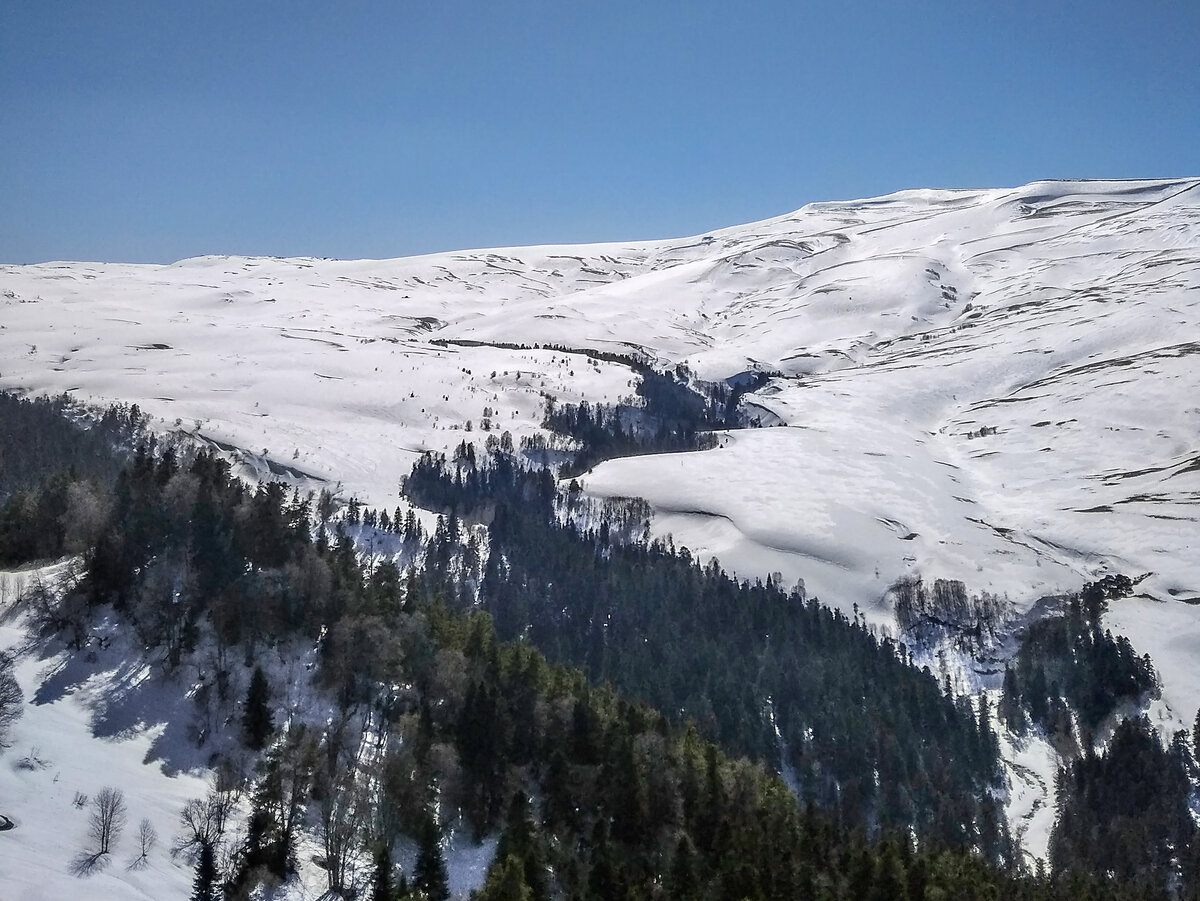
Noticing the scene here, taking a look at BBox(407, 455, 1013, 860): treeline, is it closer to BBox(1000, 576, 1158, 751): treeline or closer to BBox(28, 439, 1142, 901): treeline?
BBox(1000, 576, 1158, 751): treeline

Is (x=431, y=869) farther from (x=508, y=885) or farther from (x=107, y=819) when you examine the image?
(x=107, y=819)

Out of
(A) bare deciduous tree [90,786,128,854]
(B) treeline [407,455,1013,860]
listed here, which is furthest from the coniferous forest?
(A) bare deciduous tree [90,786,128,854]

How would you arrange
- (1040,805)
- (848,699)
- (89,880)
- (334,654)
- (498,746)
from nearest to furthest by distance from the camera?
(89,880) < (498,746) < (334,654) < (1040,805) < (848,699)

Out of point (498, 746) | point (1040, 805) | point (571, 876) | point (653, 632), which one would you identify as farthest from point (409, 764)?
point (1040, 805)

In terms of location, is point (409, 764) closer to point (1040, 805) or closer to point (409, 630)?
point (409, 630)

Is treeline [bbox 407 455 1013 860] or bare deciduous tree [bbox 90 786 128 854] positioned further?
treeline [bbox 407 455 1013 860]

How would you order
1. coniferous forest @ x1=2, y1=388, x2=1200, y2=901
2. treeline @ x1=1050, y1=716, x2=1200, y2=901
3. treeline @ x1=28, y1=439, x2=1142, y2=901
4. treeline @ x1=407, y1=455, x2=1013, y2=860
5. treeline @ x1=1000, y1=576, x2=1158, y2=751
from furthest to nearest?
treeline @ x1=1000, y1=576, x2=1158, y2=751 < treeline @ x1=407, y1=455, x2=1013, y2=860 < treeline @ x1=1050, y1=716, x2=1200, y2=901 < coniferous forest @ x1=2, y1=388, x2=1200, y2=901 < treeline @ x1=28, y1=439, x2=1142, y2=901

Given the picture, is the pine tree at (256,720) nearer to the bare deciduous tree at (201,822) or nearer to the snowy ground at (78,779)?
the snowy ground at (78,779)
